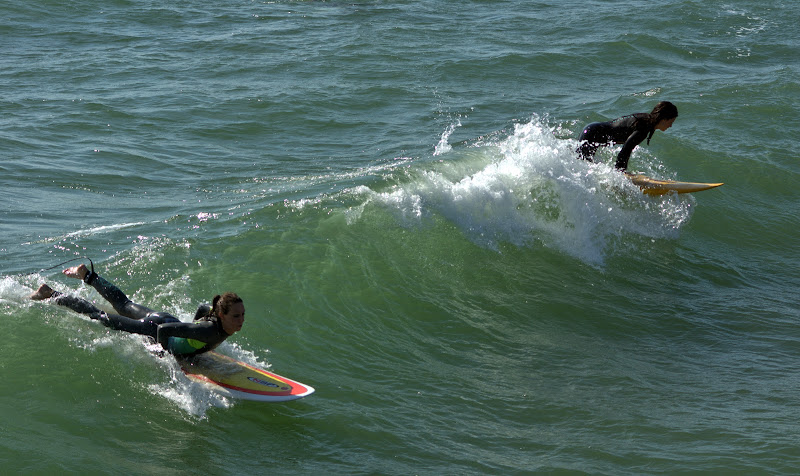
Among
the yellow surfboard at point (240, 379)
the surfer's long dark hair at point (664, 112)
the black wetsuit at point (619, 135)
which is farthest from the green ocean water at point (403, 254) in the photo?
the surfer's long dark hair at point (664, 112)

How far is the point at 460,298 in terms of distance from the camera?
8.54 meters

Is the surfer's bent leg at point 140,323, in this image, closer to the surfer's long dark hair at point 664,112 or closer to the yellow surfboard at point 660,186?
the surfer's long dark hair at point 664,112

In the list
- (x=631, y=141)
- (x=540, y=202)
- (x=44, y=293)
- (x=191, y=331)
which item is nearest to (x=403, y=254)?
(x=540, y=202)

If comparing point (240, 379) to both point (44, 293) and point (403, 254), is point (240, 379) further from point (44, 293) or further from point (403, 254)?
point (403, 254)

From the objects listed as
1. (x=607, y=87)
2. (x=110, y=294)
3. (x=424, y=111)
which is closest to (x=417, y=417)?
(x=110, y=294)

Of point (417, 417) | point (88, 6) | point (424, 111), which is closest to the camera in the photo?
point (417, 417)

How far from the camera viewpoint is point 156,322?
21.9 ft

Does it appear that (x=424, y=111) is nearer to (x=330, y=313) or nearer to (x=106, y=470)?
(x=330, y=313)

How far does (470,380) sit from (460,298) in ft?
5.44

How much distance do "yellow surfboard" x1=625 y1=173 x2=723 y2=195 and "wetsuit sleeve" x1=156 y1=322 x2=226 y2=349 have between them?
6.31 m

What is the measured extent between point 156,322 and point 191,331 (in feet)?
1.93

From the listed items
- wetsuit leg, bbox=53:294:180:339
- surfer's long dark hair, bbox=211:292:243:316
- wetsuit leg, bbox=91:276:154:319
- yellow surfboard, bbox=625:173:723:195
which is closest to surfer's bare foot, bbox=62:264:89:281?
wetsuit leg, bbox=91:276:154:319

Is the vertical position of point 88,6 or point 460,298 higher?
point 88,6

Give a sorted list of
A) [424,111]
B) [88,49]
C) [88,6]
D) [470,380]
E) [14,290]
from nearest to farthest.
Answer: [470,380] < [14,290] < [424,111] < [88,49] < [88,6]
